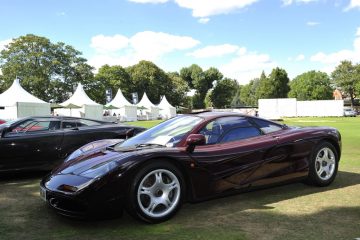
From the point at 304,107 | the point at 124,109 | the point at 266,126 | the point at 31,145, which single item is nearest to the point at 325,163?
the point at 266,126

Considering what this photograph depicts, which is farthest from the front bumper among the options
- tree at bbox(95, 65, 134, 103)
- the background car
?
tree at bbox(95, 65, 134, 103)

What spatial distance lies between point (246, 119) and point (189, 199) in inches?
62.3

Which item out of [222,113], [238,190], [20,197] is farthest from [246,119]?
[20,197]

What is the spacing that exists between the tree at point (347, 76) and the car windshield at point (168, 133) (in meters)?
92.8

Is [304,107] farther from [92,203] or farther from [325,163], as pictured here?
[92,203]

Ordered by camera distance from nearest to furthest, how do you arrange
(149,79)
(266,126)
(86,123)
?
1. (266,126)
2. (86,123)
3. (149,79)

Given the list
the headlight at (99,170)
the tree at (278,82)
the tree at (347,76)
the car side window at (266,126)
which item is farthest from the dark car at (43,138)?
the tree at (278,82)

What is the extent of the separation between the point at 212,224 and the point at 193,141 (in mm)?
958

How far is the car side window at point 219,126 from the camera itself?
5219 mm

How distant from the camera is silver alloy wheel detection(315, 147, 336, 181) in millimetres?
6152

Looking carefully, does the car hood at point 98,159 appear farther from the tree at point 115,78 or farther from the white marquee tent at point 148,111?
the tree at point 115,78

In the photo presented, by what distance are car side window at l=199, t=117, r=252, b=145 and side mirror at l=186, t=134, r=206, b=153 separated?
33cm

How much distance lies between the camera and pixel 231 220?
453 cm

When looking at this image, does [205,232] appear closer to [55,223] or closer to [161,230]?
[161,230]
